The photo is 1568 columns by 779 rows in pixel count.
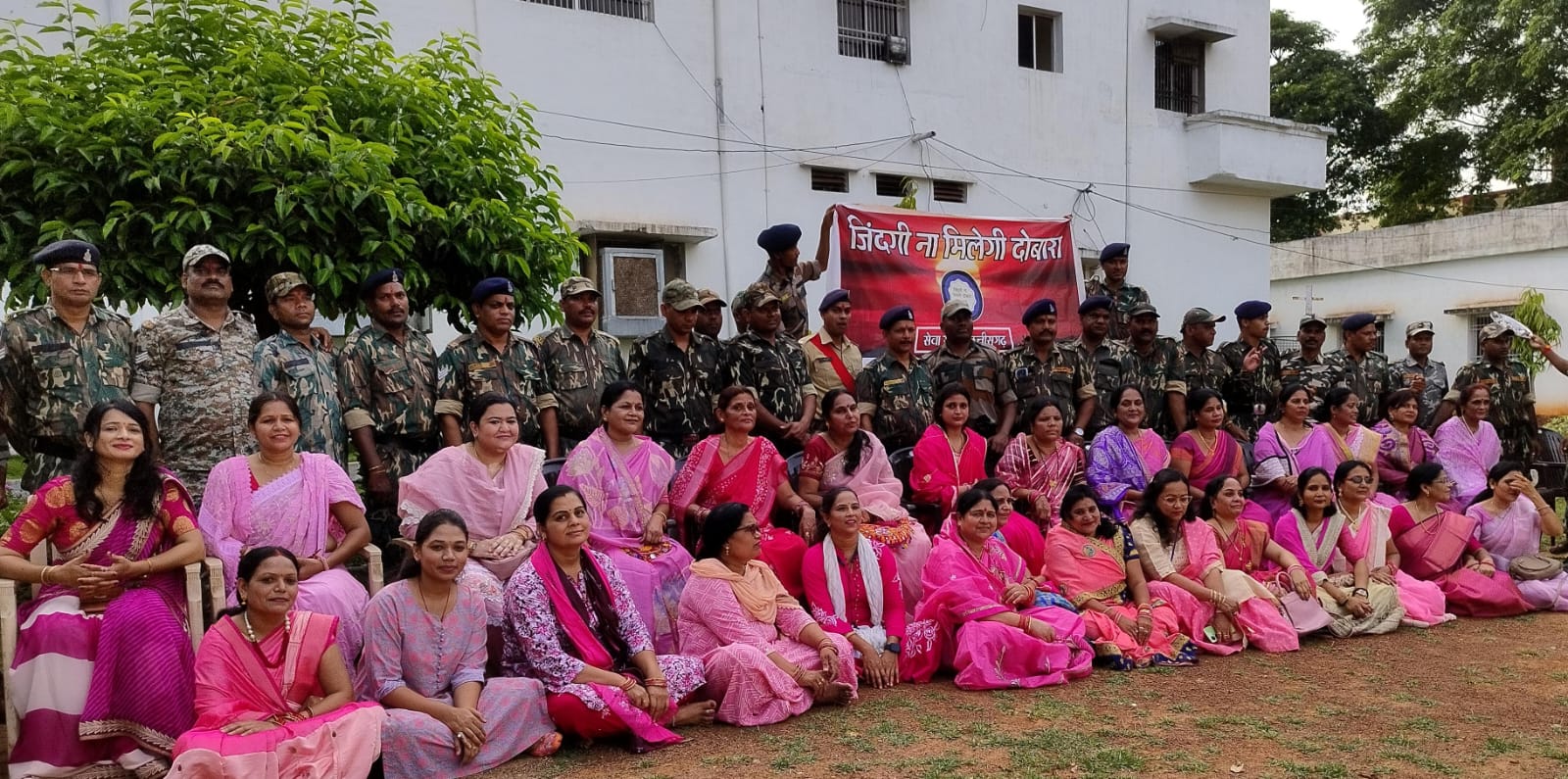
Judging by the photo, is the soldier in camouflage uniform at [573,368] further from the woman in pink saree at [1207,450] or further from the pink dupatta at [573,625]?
the woman in pink saree at [1207,450]

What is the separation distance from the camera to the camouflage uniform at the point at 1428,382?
8.93 m

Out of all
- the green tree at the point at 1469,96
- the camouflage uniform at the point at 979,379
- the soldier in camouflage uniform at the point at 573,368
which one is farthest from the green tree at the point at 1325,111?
the soldier in camouflage uniform at the point at 573,368

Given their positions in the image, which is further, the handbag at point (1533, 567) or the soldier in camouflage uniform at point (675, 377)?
the handbag at point (1533, 567)

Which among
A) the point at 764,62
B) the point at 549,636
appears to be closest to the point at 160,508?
the point at 549,636

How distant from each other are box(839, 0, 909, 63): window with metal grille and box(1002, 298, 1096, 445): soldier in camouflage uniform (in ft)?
22.6

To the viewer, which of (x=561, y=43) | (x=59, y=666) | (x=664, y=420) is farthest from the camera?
(x=561, y=43)

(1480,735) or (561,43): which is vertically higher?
(561,43)

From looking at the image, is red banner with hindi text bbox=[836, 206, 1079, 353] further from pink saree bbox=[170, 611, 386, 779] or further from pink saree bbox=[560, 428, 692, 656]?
pink saree bbox=[170, 611, 386, 779]

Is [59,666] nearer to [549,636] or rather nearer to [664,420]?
[549,636]

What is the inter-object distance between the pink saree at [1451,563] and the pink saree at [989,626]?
9.34 feet

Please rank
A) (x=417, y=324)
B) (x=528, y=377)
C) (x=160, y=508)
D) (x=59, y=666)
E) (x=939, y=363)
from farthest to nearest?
(x=417, y=324) < (x=939, y=363) < (x=528, y=377) < (x=160, y=508) < (x=59, y=666)

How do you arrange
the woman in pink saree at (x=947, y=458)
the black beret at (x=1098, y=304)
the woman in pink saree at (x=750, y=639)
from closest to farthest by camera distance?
1. the woman in pink saree at (x=750, y=639)
2. the woman in pink saree at (x=947, y=458)
3. the black beret at (x=1098, y=304)

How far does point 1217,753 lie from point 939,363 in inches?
135

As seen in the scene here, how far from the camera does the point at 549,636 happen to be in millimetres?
4605
